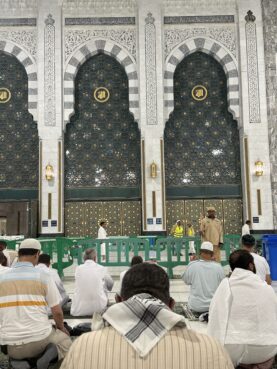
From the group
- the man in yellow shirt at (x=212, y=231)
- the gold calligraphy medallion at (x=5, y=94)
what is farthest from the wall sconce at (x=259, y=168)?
the gold calligraphy medallion at (x=5, y=94)

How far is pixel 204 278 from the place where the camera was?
148 inches

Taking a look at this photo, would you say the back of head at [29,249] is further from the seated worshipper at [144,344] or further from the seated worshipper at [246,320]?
the seated worshipper at [144,344]

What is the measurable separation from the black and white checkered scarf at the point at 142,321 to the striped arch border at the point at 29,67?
11415mm

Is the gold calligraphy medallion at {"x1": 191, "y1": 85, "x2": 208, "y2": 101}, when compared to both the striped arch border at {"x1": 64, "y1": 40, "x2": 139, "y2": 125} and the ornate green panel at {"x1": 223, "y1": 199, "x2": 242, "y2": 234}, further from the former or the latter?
the ornate green panel at {"x1": 223, "y1": 199, "x2": 242, "y2": 234}

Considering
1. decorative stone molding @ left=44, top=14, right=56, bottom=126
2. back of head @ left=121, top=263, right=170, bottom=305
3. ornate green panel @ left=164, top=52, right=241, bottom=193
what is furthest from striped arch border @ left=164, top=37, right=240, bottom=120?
back of head @ left=121, top=263, right=170, bottom=305

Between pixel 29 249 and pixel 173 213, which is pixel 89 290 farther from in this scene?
pixel 173 213

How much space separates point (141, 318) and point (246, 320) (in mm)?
1315

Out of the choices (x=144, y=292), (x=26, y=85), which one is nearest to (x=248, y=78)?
(x=26, y=85)

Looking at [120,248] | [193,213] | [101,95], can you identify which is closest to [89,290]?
[120,248]

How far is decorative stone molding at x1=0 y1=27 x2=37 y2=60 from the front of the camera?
1223 centimetres

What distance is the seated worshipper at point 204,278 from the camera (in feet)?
12.3

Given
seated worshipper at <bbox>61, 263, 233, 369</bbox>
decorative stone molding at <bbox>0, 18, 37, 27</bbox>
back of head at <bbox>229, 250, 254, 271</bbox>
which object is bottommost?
seated worshipper at <bbox>61, 263, 233, 369</bbox>

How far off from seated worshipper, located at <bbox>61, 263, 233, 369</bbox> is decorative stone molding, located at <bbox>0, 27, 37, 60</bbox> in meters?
12.1

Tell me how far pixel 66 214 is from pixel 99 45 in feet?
16.4
